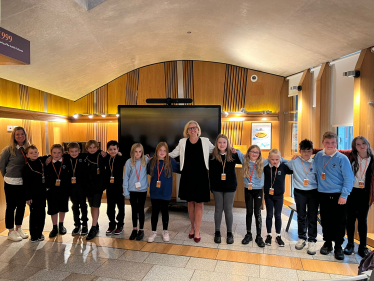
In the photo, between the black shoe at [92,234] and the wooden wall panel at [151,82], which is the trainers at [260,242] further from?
the wooden wall panel at [151,82]

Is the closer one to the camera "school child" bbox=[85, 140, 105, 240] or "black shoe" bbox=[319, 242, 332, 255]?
"black shoe" bbox=[319, 242, 332, 255]

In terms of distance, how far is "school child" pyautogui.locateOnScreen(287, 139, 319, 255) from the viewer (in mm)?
3809

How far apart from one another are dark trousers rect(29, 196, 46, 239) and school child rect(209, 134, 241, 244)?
256cm

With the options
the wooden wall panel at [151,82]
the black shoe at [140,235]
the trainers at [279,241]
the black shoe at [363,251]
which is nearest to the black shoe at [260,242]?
the trainers at [279,241]

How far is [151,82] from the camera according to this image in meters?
7.71

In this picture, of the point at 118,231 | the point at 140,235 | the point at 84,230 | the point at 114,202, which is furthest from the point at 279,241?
the point at 84,230

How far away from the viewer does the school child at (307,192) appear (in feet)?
12.5

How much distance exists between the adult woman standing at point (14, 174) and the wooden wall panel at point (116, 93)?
3.75m

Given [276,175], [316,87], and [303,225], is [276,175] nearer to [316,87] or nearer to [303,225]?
[303,225]

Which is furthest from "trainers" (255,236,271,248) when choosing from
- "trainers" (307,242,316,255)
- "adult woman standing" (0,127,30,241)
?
"adult woman standing" (0,127,30,241)

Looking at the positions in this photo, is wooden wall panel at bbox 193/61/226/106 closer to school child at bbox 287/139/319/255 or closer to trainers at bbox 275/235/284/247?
school child at bbox 287/139/319/255

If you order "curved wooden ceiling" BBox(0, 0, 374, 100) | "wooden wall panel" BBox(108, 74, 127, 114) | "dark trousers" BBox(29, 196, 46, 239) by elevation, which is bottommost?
"dark trousers" BBox(29, 196, 46, 239)

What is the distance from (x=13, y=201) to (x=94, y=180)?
1.23 m

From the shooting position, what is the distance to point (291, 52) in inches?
218
